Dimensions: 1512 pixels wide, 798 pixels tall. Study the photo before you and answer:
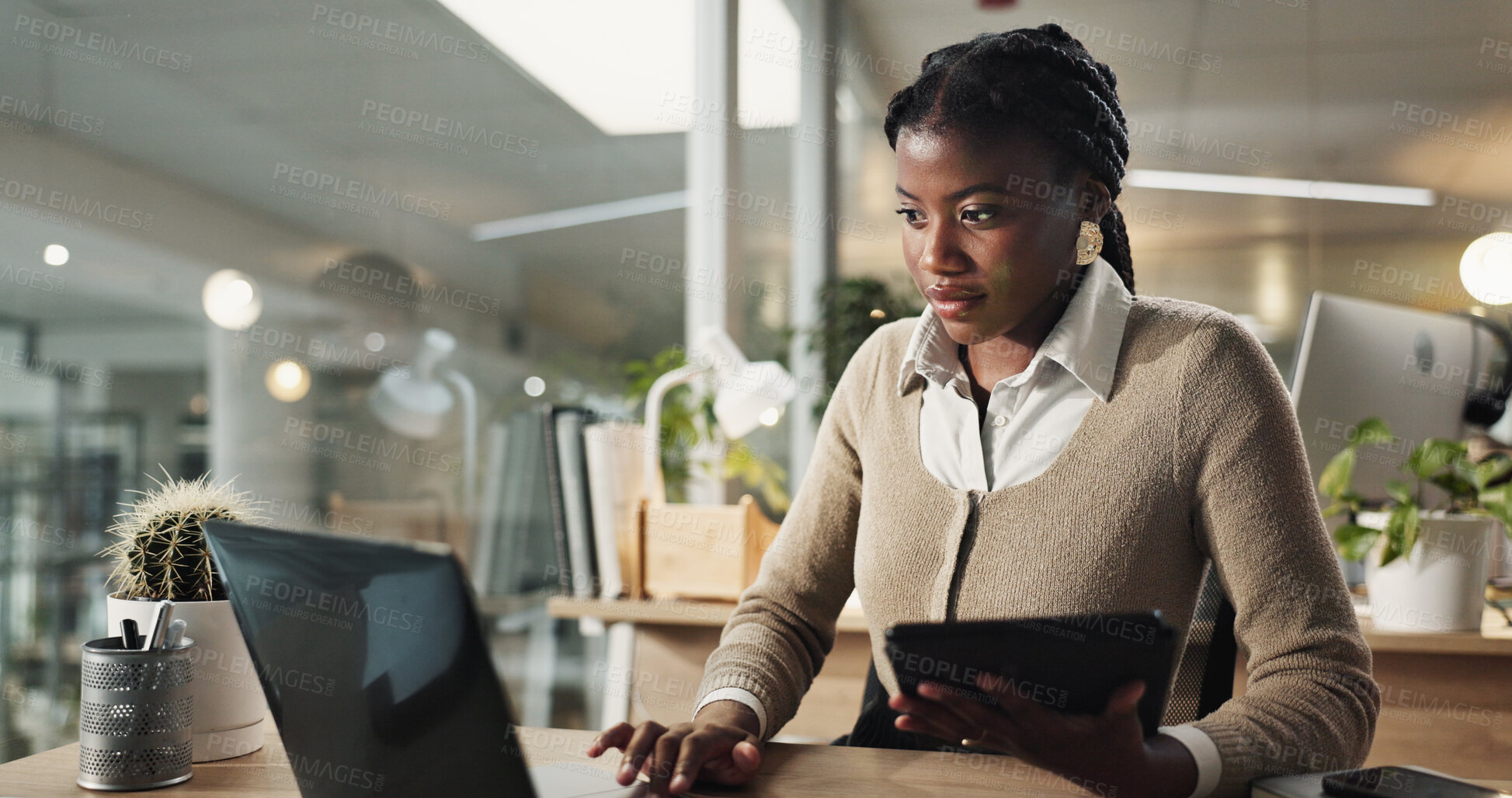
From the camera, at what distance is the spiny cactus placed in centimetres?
96

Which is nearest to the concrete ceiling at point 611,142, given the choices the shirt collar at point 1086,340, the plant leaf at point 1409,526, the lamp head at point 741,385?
the lamp head at point 741,385

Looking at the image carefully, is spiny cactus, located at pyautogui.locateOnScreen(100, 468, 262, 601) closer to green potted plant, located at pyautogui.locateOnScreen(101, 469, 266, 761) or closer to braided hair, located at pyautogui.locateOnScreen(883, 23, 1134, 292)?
green potted plant, located at pyautogui.locateOnScreen(101, 469, 266, 761)

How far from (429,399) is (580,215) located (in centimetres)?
80

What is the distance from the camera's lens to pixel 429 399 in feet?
8.29

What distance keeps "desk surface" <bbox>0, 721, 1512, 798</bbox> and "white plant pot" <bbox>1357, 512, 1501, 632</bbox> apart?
39.3 inches

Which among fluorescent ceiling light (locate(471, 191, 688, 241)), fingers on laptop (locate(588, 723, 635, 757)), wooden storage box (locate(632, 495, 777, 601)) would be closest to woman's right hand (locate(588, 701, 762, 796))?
fingers on laptop (locate(588, 723, 635, 757))

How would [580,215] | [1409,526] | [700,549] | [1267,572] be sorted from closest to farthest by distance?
1. [1267,572]
2. [1409,526]
3. [700,549]
4. [580,215]

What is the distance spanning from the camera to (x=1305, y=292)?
155 inches

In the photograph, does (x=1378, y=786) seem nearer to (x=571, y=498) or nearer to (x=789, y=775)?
(x=789, y=775)

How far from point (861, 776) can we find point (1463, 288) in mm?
4062

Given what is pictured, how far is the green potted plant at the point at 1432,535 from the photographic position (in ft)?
5.36

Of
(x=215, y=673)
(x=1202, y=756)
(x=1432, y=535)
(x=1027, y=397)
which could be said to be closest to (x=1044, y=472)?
(x=1027, y=397)

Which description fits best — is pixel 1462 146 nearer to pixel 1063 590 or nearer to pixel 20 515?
pixel 1063 590

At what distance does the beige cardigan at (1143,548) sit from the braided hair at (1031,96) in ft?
0.65
